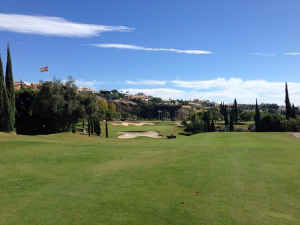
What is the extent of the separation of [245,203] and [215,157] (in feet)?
25.7

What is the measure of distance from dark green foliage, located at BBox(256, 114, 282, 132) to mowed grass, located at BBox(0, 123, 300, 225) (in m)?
53.4

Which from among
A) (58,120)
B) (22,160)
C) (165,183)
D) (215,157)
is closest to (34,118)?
(58,120)

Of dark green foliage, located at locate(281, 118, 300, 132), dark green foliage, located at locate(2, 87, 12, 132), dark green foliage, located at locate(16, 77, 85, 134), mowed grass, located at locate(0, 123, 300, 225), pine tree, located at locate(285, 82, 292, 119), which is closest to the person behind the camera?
mowed grass, located at locate(0, 123, 300, 225)

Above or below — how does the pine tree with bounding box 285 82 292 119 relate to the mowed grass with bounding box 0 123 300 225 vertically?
above

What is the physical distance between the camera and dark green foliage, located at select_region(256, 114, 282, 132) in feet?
207

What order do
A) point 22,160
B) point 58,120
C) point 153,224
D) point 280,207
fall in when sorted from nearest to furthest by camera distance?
point 153,224
point 280,207
point 22,160
point 58,120

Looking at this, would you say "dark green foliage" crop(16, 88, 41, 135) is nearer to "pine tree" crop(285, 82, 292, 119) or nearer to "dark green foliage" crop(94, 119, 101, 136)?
"dark green foliage" crop(94, 119, 101, 136)

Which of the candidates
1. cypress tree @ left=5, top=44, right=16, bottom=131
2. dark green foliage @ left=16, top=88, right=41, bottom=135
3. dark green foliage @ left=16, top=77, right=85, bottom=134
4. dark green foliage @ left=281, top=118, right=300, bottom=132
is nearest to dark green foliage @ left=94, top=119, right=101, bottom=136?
dark green foliage @ left=16, top=77, right=85, bottom=134

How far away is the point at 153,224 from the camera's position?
6367 mm

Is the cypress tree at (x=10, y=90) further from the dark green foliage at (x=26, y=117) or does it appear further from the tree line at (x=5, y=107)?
the dark green foliage at (x=26, y=117)

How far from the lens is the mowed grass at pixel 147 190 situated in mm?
6824

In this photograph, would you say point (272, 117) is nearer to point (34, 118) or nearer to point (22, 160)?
point (34, 118)

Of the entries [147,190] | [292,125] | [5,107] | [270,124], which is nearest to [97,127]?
[5,107]

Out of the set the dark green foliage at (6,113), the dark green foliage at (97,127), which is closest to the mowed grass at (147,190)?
the dark green foliage at (6,113)
